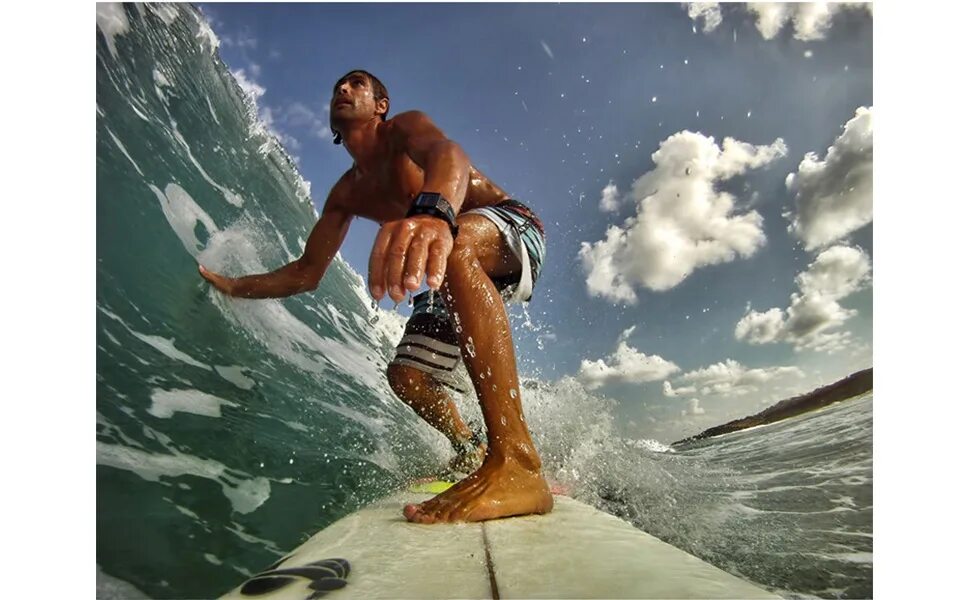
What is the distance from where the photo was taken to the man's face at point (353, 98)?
1.37 metres

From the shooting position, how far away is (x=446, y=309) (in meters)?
1.13

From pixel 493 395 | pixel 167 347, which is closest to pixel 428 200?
pixel 493 395

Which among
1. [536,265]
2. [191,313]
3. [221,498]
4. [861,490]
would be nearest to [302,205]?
[191,313]

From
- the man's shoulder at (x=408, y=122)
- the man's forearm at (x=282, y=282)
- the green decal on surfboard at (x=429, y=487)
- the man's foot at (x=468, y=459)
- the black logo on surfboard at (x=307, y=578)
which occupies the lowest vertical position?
the green decal on surfboard at (x=429, y=487)

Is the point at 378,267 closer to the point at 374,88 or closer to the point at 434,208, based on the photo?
the point at 434,208

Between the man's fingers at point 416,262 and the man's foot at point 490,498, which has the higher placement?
the man's fingers at point 416,262

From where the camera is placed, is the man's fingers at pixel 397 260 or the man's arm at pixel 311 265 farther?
the man's arm at pixel 311 265

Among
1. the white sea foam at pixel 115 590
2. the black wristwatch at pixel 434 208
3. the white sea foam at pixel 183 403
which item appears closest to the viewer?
A: the black wristwatch at pixel 434 208

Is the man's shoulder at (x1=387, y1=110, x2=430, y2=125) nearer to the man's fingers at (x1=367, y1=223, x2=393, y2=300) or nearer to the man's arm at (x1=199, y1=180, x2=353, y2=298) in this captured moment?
the man's arm at (x1=199, y1=180, x2=353, y2=298)

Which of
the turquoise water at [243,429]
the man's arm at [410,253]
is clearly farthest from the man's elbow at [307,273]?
the man's arm at [410,253]

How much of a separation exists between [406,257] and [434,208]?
0.12m

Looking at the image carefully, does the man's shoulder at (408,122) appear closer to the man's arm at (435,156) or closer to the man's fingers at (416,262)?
the man's arm at (435,156)

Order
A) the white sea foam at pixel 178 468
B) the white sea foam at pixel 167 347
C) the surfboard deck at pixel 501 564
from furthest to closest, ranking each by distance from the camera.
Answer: the white sea foam at pixel 167 347 < the white sea foam at pixel 178 468 < the surfboard deck at pixel 501 564

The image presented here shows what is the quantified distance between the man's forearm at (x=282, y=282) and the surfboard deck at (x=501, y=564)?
0.95 m
